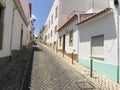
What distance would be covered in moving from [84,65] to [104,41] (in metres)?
3.28

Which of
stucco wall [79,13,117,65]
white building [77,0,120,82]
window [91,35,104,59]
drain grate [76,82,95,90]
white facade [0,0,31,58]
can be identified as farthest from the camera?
white facade [0,0,31,58]

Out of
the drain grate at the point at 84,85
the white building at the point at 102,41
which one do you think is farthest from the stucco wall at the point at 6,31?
the white building at the point at 102,41

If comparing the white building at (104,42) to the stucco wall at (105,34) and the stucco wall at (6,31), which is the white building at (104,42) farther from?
the stucco wall at (6,31)

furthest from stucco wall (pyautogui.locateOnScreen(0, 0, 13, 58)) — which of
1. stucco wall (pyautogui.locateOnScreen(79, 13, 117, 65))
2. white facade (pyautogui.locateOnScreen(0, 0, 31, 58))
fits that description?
stucco wall (pyautogui.locateOnScreen(79, 13, 117, 65))

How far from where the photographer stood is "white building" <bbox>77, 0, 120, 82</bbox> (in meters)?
7.66

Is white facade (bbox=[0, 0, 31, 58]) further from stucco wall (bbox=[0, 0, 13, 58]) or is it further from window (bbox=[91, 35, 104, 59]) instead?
window (bbox=[91, 35, 104, 59])

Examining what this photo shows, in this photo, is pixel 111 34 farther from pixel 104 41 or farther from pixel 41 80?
pixel 41 80

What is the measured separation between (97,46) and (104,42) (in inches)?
41.2

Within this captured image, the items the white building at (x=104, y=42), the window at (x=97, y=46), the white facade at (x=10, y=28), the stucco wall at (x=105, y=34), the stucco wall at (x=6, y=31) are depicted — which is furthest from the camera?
the white facade at (x=10, y=28)

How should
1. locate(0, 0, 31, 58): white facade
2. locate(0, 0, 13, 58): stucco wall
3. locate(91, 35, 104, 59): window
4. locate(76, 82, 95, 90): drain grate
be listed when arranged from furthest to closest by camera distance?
locate(0, 0, 31, 58): white facade
locate(0, 0, 13, 58): stucco wall
locate(91, 35, 104, 59): window
locate(76, 82, 95, 90): drain grate

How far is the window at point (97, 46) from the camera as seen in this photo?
9343 millimetres

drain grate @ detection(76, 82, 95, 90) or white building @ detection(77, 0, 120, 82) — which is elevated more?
white building @ detection(77, 0, 120, 82)

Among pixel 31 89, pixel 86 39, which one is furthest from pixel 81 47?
pixel 31 89

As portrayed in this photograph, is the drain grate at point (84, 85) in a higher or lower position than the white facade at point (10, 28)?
lower
